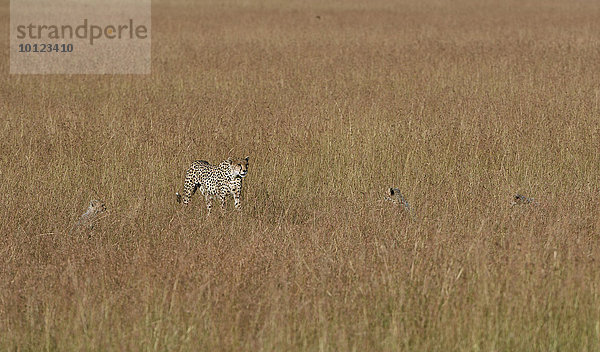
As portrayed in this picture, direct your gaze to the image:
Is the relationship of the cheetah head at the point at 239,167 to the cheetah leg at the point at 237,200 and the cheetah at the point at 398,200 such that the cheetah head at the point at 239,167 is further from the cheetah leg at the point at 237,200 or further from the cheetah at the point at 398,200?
the cheetah at the point at 398,200

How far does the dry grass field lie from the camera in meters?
4.04

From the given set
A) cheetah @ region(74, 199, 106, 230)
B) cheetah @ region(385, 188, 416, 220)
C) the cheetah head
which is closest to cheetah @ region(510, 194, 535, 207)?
cheetah @ region(385, 188, 416, 220)

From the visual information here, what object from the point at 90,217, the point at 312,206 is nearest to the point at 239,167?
the point at 312,206

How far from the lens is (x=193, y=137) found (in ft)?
26.5

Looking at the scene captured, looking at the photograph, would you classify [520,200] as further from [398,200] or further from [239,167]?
[239,167]

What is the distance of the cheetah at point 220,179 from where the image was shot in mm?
5816

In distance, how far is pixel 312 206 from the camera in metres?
6.46

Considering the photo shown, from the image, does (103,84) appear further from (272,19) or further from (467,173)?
(272,19)

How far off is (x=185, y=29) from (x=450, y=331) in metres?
16.4

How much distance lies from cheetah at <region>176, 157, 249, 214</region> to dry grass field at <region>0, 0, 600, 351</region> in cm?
18

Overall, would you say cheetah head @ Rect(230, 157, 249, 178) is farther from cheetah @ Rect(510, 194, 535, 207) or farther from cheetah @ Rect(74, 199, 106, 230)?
cheetah @ Rect(510, 194, 535, 207)

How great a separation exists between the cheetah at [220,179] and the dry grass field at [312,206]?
0.18m

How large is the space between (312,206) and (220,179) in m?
0.90

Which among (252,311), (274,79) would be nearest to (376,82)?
(274,79)
